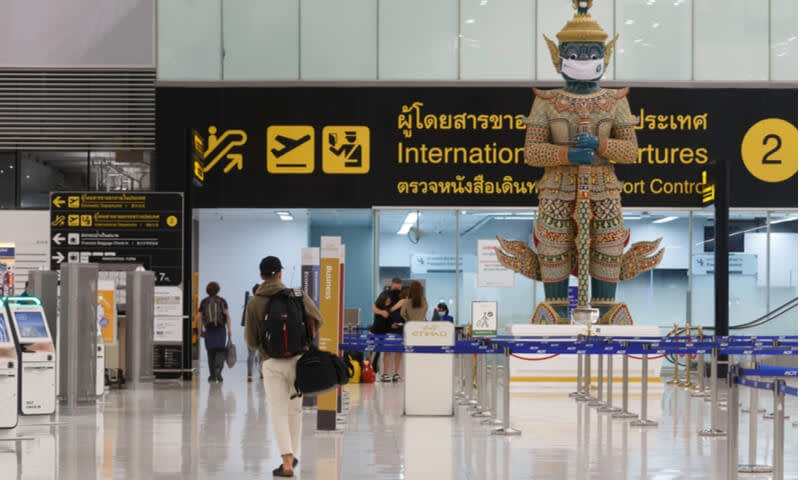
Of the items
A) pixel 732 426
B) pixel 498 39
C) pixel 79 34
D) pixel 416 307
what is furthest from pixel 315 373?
pixel 79 34

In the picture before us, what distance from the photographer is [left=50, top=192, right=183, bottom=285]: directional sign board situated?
2027cm

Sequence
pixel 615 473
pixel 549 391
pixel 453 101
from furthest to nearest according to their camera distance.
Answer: pixel 453 101 < pixel 549 391 < pixel 615 473

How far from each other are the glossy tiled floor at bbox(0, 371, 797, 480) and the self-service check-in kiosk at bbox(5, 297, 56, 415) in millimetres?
253

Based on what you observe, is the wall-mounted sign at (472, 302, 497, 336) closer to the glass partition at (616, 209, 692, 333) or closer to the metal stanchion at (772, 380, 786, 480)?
the glass partition at (616, 209, 692, 333)

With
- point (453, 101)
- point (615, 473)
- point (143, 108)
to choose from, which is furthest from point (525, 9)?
point (615, 473)

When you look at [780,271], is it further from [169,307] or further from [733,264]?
[169,307]

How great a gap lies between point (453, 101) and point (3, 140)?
916cm

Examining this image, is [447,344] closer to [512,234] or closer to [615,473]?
[615,473]

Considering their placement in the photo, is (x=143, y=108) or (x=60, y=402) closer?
(x=60, y=402)

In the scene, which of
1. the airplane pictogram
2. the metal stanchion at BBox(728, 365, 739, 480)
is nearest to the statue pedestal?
the airplane pictogram

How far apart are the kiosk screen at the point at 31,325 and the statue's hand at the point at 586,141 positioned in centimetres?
893

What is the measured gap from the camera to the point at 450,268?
23938mm

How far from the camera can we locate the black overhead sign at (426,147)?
23594 millimetres

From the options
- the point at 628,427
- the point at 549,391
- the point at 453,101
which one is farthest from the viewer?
the point at 453,101
